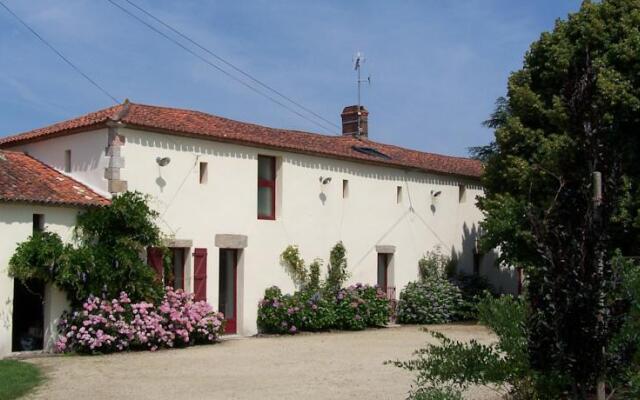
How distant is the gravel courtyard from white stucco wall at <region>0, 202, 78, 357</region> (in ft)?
3.22

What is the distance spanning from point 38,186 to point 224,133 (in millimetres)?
4449

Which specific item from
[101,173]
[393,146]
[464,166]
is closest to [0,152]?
[101,173]

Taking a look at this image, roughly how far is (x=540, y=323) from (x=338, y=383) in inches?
243

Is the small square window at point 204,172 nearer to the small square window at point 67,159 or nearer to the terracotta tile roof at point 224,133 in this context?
the terracotta tile roof at point 224,133

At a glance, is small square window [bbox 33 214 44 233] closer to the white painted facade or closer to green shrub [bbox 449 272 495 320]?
the white painted facade

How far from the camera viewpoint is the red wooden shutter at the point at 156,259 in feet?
52.8

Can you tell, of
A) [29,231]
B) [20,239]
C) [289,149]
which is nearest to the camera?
[20,239]

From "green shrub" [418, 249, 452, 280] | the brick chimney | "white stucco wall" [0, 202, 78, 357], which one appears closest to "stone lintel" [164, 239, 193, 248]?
"white stucco wall" [0, 202, 78, 357]

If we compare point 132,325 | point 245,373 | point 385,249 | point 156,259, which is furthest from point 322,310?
point 245,373

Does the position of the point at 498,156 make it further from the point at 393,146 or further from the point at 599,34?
the point at 393,146

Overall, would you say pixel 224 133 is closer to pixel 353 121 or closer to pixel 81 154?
pixel 81 154

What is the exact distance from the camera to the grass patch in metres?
10.0

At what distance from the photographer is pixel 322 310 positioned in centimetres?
1888

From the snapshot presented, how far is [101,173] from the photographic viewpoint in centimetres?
1590
